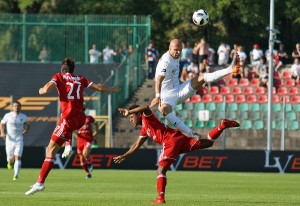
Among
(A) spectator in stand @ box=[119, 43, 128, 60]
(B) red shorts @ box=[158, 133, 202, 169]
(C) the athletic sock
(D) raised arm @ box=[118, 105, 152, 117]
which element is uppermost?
(A) spectator in stand @ box=[119, 43, 128, 60]

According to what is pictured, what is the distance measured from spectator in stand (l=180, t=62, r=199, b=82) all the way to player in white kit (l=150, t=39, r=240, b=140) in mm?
18711

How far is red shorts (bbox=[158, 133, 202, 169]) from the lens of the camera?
1380cm

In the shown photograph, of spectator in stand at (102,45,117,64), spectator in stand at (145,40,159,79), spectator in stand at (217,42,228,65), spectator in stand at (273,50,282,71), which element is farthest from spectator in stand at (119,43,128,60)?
spectator in stand at (273,50,282,71)

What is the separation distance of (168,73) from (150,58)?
2041cm

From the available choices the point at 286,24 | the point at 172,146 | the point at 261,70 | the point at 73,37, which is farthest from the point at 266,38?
the point at 172,146

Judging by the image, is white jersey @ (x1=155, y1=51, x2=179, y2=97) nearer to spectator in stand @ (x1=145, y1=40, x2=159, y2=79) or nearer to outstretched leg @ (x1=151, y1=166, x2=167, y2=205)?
outstretched leg @ (x1=151, y1=166, x2=167, y2=205)

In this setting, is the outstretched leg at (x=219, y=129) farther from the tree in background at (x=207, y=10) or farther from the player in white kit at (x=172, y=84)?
the tree in background at (x=207, y=10)

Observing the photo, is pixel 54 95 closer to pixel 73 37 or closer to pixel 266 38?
pixel 73 37

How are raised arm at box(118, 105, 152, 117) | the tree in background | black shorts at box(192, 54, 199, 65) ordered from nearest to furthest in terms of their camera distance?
1. raised arm at box(118, 105, 152, 117)
2. black shorts at box(192, 54, 199, 65)
3. the tree in background

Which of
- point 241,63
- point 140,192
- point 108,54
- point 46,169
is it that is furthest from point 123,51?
point 46,169

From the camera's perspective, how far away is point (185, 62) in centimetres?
3544

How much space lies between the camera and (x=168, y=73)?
15641 millimetres

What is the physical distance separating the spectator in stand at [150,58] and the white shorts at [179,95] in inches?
801

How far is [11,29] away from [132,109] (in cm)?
2400
